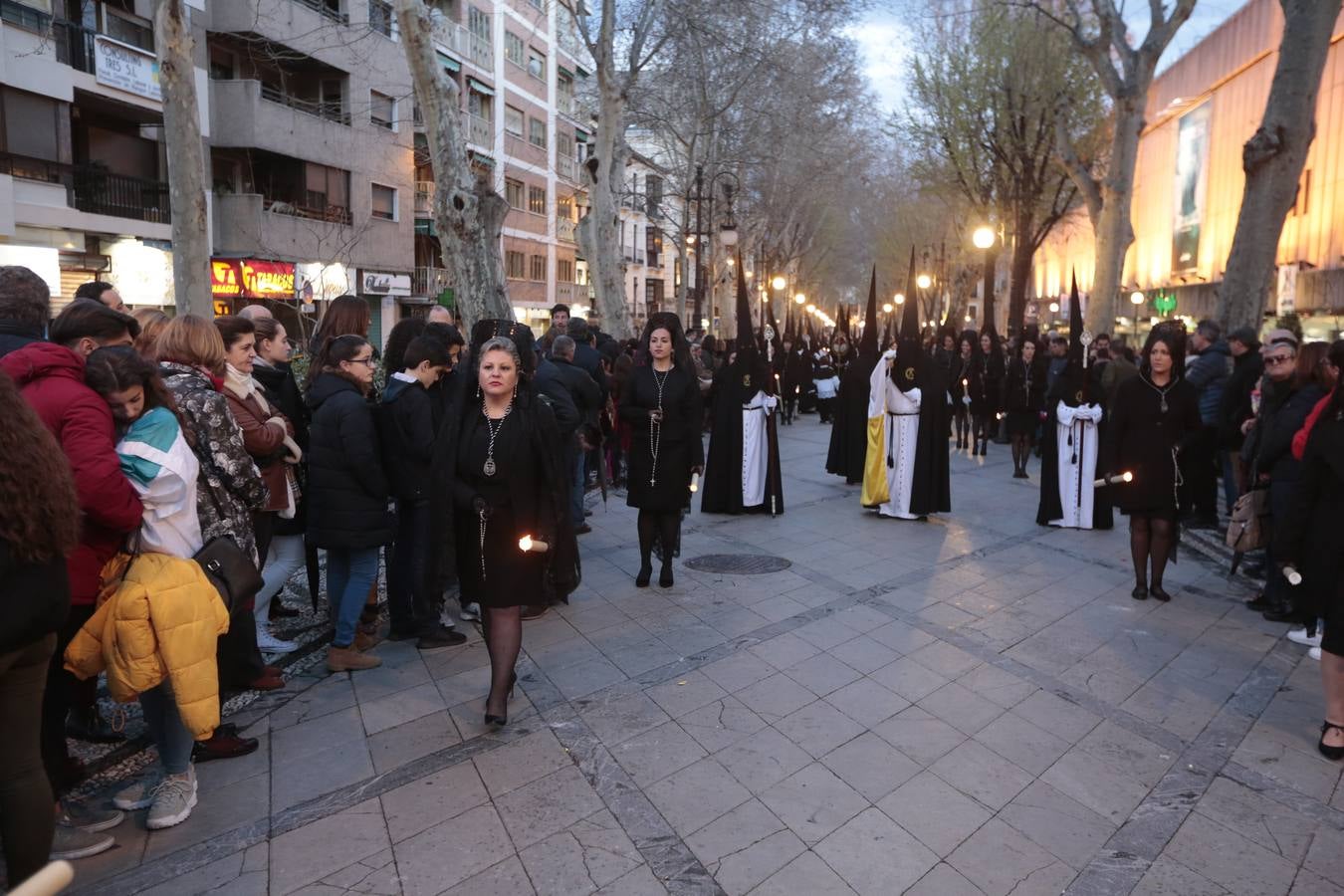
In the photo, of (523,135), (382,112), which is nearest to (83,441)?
(382,112)

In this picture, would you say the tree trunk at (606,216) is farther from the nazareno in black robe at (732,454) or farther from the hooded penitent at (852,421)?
the nazareno in black robe at (732,454)

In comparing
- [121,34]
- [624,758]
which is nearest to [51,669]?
[624,758]

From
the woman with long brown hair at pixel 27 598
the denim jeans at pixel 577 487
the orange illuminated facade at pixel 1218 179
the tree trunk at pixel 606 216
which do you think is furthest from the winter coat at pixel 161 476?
the orange illuminated facade at pixel 1218 179

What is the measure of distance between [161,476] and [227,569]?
0.44m

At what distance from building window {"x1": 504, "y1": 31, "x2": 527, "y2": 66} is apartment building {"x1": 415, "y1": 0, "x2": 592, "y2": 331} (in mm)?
42

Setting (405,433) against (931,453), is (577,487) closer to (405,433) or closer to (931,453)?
(405,433)

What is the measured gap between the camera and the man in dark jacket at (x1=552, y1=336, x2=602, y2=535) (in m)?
7.75

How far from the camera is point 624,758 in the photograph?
165 inches

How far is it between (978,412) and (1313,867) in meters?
11.5

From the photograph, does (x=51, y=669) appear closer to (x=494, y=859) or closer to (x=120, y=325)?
(x=120, y=325)

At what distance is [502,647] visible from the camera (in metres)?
4.43

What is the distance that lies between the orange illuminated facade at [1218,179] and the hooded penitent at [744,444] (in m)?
20.2

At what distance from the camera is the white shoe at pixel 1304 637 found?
583 centimetres

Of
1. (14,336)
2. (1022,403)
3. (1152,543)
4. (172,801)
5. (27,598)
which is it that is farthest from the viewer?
(1022,403)
